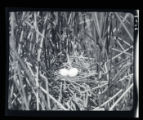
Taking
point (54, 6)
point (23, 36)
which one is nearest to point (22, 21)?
point (23, 36)

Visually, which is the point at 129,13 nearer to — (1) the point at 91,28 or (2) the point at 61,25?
(1) the point at 91,28

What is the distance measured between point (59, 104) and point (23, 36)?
384 mm

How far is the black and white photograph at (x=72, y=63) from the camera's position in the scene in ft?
4.54

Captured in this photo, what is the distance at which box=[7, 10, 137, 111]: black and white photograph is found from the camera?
138cm

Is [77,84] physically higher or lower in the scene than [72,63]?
lower

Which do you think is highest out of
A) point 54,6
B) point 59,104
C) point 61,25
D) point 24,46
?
point 54,6

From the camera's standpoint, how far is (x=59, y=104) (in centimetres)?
138

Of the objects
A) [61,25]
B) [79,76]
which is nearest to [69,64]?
[79,76]

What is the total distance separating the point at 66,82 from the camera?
1388mm

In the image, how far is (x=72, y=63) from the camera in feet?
4.55

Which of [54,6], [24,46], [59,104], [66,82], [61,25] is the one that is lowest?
[59,104]

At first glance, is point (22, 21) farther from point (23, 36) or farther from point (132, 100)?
point (132, 100)

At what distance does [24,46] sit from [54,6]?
0.83ft

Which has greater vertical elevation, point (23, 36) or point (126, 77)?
point (23, 36)
